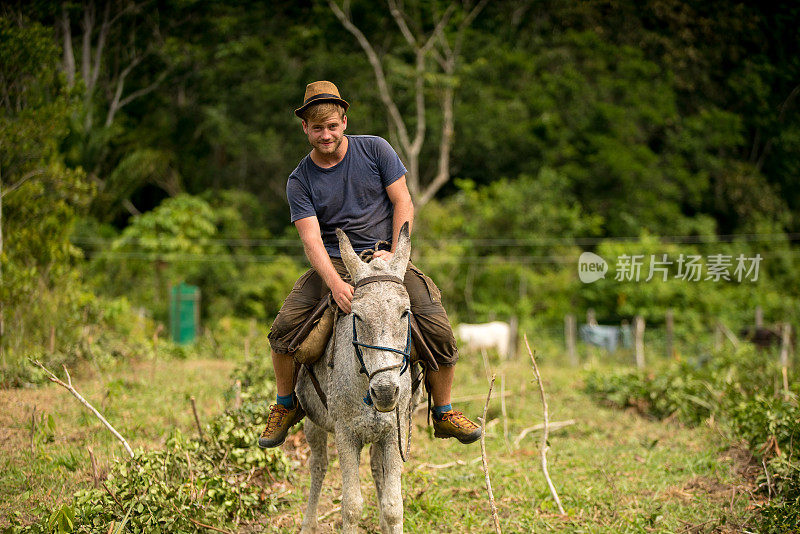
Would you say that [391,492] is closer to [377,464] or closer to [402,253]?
[377,464]

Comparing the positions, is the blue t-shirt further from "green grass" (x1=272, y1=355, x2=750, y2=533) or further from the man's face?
"green grass" (x1=272, y1=355, x2=750, y2=533)

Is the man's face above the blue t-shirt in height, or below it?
above

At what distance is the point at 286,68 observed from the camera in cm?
2544

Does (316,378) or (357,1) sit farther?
(357,1)

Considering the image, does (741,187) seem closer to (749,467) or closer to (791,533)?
(749,467)

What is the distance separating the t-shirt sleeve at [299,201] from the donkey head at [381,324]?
595 mm

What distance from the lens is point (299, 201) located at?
434 cm

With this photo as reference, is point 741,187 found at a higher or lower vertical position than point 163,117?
lower

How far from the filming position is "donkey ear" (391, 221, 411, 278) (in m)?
3.84

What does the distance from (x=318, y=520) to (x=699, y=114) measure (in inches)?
1047

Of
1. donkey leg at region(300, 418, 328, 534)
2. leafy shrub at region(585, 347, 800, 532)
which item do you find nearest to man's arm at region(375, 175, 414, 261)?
donkey leg at region(300, 418, 328, 534)

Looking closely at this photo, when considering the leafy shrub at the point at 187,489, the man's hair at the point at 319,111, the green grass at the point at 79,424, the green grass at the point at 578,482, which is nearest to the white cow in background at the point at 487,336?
the green grass at the point at 578,482

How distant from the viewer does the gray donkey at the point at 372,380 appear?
3.49 metres

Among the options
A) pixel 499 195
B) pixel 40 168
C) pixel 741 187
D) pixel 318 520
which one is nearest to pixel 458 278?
pixel 499 195
